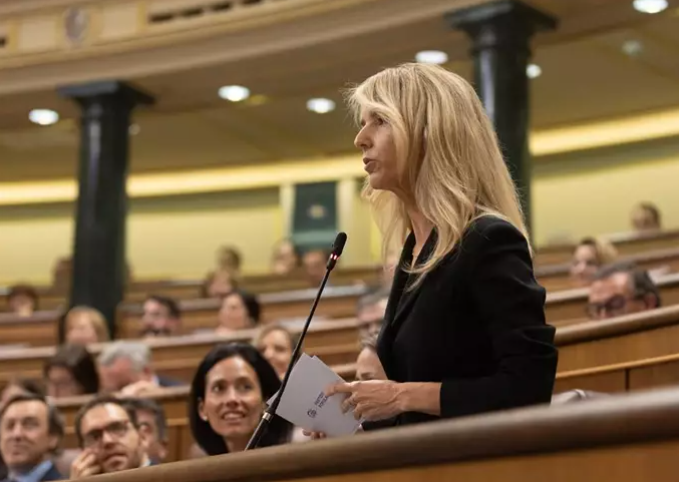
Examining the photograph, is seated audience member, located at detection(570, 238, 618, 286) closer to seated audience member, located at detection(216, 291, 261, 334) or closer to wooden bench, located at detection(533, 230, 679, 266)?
wooden bench, located at detection(533, 230, 679, 266)

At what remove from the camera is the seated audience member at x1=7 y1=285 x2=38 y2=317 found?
503 cm

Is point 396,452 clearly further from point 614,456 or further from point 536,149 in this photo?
point 536,149

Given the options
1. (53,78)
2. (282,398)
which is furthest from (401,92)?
(53,78)

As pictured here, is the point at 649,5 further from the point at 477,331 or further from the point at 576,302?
the point at 477,331

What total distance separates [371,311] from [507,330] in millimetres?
1958

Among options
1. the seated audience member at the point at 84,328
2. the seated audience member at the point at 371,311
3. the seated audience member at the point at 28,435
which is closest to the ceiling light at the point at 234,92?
the seated audience member at the point at 84,328

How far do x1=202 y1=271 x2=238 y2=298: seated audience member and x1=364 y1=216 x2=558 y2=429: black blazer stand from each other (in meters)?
3.53

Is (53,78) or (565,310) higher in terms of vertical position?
(53,78)

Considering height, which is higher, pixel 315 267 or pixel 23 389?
pixel 315 267

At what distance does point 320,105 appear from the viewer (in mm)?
5875

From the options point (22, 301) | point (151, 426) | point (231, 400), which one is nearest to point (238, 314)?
point (151, 426)

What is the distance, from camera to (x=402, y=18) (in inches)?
168

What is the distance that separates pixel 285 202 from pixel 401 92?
611 cm

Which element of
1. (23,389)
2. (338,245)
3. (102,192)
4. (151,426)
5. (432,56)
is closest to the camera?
(338,245)
